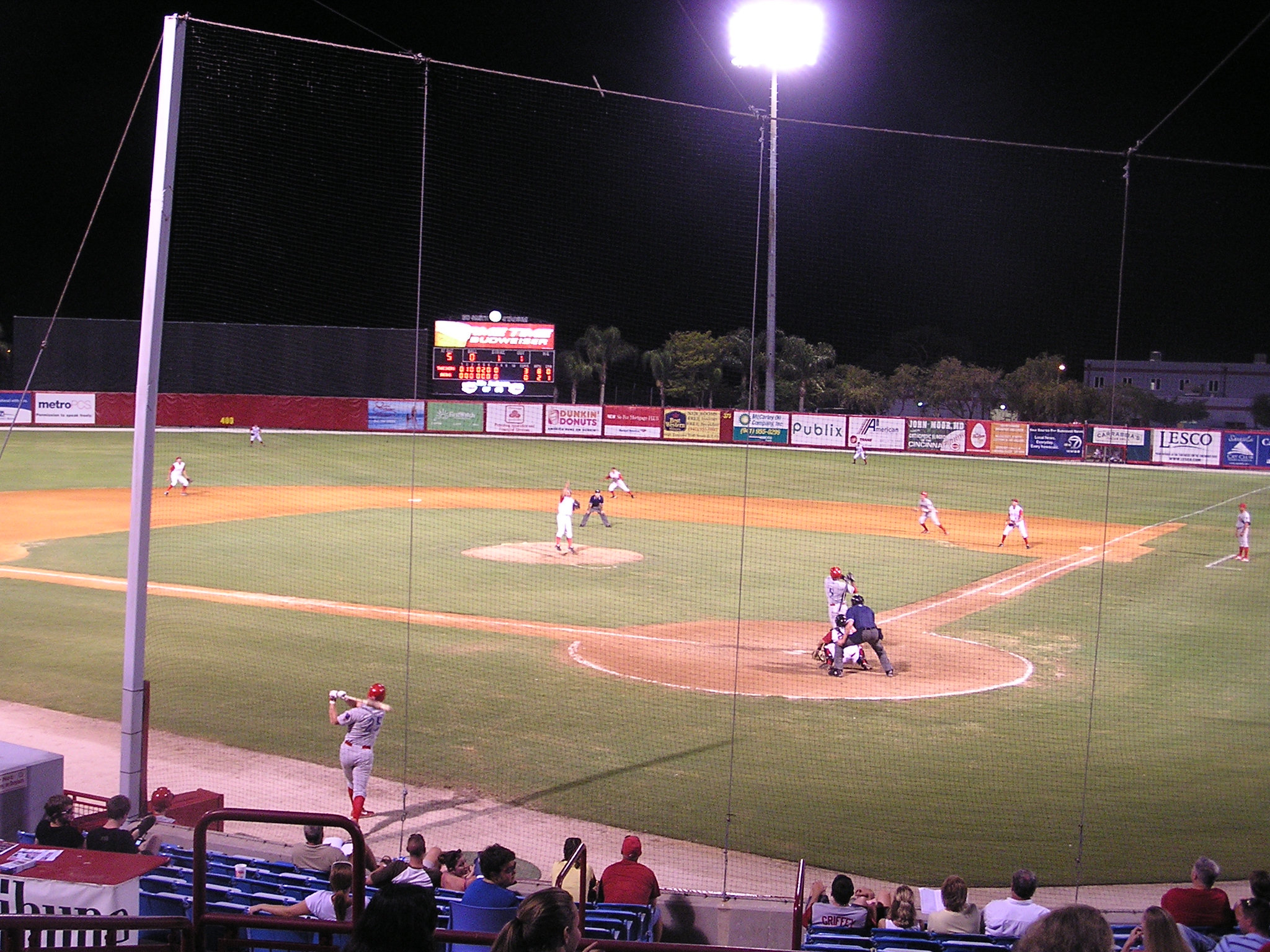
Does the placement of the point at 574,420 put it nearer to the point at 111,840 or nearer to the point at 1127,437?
the point at 1127,437

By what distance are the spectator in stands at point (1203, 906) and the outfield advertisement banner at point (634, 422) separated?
47323mm

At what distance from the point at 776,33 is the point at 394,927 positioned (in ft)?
57.1

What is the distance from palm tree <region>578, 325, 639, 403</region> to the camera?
51.7 meters

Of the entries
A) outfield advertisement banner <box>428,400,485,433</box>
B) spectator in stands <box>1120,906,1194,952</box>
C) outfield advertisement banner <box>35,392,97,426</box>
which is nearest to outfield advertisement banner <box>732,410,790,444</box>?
outfield advertisement banner <box>428,400,485,433</box>

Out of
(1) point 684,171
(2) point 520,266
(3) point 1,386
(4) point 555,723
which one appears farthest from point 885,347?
(4) point 555,723

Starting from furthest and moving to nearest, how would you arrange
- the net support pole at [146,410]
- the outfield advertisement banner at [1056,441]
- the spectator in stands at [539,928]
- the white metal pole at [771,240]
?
the outfield advertisement banner at [1056,441], the white metal pole at [771,240], the net support pole at [146,410], the spectator in stands at [539,928]

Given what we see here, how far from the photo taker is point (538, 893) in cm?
297

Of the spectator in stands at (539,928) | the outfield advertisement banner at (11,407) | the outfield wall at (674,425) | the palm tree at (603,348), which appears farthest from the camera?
the palm tree at (603,348)

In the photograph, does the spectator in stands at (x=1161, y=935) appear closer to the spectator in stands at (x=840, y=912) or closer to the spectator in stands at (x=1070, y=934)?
the spectator in stands at (x=1070, y=934)

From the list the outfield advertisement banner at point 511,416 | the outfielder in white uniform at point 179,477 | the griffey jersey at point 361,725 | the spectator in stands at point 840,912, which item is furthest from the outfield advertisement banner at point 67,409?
the spectator in stands at point 840,912

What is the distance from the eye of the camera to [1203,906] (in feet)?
21.4

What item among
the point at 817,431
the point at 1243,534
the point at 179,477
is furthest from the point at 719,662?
the point at 817,431

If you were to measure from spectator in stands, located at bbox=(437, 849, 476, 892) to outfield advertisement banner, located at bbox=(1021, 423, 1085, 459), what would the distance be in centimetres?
4762

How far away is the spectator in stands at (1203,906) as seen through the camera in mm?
6508
